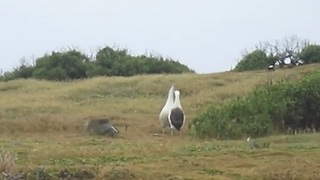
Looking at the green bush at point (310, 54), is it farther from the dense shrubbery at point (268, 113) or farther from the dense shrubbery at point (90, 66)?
the dense shrubbery at point (268, 113)

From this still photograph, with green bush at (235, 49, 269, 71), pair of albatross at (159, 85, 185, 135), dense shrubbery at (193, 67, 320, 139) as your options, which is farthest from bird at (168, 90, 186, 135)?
green bush at (235, 49, 269, 71)

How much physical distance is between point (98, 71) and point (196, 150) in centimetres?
3765

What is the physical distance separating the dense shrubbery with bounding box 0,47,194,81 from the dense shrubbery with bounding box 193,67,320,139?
102ft

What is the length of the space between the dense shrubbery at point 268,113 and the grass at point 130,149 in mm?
683

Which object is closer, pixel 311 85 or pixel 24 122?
pixel 311 85

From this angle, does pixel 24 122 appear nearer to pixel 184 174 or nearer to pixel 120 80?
pixel 184 174

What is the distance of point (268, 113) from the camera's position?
741 inches

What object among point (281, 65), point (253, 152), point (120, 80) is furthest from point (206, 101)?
point (253, 152)

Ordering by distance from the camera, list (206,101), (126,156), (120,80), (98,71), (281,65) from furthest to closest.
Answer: (98,71), (281,65), (120,80), (206,101), (126,156)

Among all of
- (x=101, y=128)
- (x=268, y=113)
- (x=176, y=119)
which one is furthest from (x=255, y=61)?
(x=268, y=113)

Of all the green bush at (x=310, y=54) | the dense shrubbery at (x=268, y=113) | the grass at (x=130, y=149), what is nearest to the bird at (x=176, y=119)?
the grass at (x=130, y=149)

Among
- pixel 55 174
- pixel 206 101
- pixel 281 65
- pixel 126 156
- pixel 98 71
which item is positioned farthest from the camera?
pixel 98 71

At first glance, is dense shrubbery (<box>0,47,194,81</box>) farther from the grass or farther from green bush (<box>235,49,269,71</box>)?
the grass

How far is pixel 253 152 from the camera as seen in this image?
44.8ft
